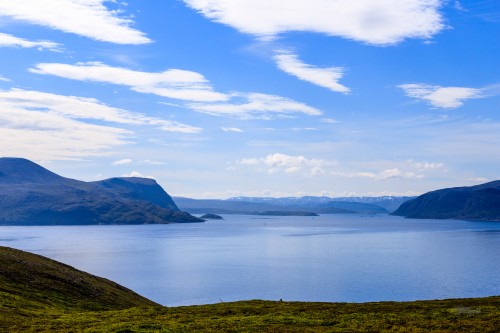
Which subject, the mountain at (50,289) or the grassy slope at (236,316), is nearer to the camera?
the grassy slope at (236,316)

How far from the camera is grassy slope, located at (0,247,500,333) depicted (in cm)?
4112

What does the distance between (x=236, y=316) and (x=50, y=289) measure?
36296 millimetres

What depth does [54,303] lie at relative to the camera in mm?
65625

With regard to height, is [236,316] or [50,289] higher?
[236,316]

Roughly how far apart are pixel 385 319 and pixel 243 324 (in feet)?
42.7

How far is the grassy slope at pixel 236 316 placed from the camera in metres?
41.1

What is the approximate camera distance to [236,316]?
50.7m

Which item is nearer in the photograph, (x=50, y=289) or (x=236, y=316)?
(x=236, y=316)

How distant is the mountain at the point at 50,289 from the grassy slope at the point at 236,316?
20cm

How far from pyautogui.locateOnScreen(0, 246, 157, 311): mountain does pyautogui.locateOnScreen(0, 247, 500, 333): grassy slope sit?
0.64 ft

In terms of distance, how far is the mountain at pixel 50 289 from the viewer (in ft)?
215

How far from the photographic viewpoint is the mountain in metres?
65.6

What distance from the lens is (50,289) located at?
73.3 metres

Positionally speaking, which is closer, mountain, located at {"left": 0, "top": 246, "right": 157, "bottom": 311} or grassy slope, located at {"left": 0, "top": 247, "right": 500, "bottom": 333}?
grassy slope, located at {"left": 0, "top": 247, "right": 500, "bottom": 333}
